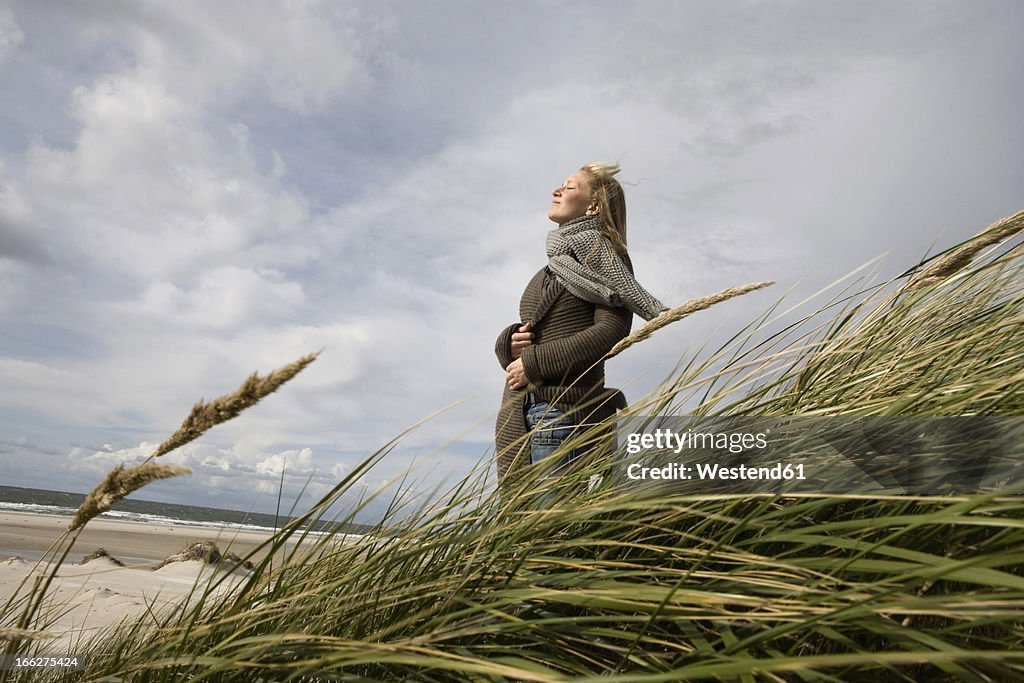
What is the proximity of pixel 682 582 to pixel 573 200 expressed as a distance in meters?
2.46

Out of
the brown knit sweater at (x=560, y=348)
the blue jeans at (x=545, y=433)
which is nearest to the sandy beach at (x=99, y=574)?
the blue jeans at (x=545, y=433)

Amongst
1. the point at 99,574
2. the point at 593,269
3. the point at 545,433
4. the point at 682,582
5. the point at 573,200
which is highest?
the point at 573,200

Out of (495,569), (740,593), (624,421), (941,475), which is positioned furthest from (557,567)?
(941,475)

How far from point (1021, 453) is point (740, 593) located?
1.65 ft

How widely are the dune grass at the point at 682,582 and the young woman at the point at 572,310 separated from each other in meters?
1.13

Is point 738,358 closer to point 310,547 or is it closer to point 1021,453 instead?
point 1021,453

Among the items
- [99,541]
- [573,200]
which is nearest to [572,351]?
[573,200]

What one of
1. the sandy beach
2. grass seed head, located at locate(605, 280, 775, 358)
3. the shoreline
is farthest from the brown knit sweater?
the shoreline

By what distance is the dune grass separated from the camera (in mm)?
782

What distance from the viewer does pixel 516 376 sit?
2.77 m

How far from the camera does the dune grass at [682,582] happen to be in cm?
78

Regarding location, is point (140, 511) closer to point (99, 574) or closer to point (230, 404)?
point (99, 574)

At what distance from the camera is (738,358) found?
1587 millimetres

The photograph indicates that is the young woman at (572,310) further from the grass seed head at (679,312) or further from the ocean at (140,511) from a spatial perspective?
the ocean at (140,511)
